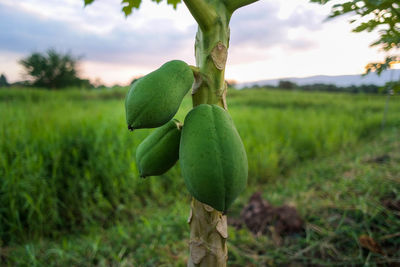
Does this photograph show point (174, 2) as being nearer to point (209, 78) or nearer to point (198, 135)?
point (209, 78)

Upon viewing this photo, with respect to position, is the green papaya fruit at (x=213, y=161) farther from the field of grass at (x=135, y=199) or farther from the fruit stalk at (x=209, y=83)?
the field of grass at (x=135, y=199)

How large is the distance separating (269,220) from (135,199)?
4.10 ft

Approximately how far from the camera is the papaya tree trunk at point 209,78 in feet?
2.45

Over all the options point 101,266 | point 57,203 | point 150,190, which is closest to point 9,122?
point 57,203

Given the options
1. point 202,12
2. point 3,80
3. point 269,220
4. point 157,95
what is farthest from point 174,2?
point 3,80

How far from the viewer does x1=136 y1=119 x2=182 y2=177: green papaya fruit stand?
0.83m

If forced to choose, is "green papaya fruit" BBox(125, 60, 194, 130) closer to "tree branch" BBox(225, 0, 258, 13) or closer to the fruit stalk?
the fruit stalk

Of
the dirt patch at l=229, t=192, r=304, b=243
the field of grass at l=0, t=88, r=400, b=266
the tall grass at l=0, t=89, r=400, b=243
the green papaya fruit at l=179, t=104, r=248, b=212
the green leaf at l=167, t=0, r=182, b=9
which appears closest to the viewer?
the green papaya fruit at l=179, t=104, r=248, b=212

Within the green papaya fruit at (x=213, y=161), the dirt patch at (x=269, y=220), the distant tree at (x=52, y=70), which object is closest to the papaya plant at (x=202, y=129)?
the green papaya fruit at (x=213, y=161)

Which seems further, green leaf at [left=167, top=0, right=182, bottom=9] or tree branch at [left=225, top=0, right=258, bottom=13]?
green leaf at [left=167, top=0, right=182, bottom=9]

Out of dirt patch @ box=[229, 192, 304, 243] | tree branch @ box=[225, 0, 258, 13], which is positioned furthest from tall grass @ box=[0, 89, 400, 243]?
tree branch @ box=[225, 0, 258, 13]

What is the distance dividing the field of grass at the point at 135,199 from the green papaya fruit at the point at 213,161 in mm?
966

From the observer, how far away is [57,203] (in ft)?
8.50

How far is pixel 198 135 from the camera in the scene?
0.67 metres
